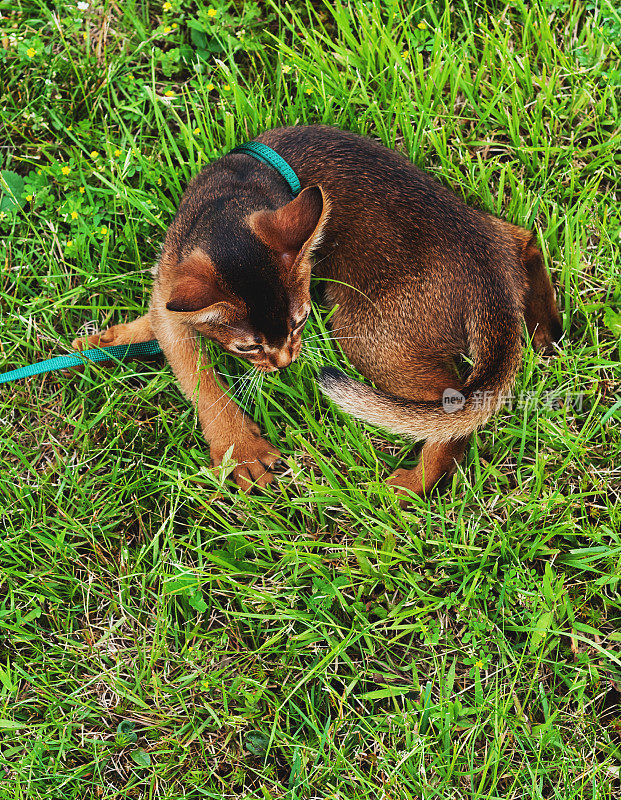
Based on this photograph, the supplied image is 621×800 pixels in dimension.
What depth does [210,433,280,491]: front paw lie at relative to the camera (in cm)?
307

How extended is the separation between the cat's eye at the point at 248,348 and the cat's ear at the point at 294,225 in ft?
1.16

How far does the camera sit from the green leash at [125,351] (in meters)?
3.09

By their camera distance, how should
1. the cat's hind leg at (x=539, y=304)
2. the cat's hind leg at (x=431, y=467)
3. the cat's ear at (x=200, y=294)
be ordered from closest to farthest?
the cat's ear at (x=200, y=294), the cat's hind leg at (x=431, y=467), the cat's hind leg at (x=539, y=304)

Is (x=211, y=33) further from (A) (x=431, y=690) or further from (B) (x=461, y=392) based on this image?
(A) (x=431, y=690)

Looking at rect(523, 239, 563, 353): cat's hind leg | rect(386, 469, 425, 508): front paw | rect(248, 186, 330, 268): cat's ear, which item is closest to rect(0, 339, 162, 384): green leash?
rect(248, 186, 330, 268): cat's ear

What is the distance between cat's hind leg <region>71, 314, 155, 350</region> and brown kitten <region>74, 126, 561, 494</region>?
0.49ft

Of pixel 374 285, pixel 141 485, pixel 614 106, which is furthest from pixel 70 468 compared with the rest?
pixel 614 106

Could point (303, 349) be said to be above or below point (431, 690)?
above

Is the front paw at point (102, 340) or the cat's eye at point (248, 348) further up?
the cat's eye at point (248, 348)

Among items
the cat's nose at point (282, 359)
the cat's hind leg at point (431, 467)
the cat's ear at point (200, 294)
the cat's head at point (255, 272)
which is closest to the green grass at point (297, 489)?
the cat's hind leg at point (431, 467)

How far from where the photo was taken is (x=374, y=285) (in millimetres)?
3047

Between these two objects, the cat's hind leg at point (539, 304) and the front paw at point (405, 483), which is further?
the cat's hind leg at point (539, 304)

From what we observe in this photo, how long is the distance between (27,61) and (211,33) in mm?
1014

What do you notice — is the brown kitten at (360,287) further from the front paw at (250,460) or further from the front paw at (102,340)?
the front paw at (102,340)
